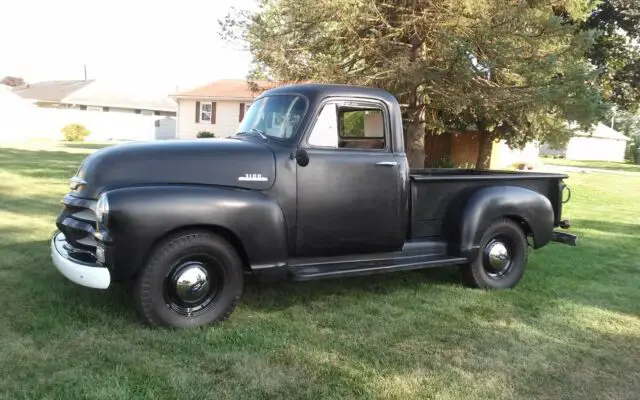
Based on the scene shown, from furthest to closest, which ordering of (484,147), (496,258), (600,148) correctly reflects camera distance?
(600,148) → (484,147) → (496,258)

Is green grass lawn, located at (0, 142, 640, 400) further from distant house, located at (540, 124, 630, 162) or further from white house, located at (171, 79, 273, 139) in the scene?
distant house, located at (540, 124, 630, 162)

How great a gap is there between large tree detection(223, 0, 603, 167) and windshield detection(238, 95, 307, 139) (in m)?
6.49

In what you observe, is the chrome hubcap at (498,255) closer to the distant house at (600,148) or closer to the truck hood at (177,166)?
the truck hood at (177,166)

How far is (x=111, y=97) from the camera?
152 feet

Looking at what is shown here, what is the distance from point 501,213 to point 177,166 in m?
3.22

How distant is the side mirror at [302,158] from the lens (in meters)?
4.54

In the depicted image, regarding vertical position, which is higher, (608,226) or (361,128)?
(361,128)

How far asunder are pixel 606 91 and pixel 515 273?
1924 cm

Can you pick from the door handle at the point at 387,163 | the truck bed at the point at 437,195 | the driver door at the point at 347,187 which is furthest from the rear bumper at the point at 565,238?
the door handle at the point at 387,163

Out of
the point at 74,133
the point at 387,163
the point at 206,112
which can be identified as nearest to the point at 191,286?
the point at 387,163

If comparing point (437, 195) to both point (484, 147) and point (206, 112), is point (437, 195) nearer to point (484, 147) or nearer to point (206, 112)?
point (484, 147)

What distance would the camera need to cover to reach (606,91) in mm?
21859

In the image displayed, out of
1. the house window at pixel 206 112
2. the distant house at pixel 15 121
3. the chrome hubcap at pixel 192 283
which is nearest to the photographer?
the chrome hubcap at pixel 192 283

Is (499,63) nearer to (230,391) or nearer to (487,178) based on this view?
(487,178)
